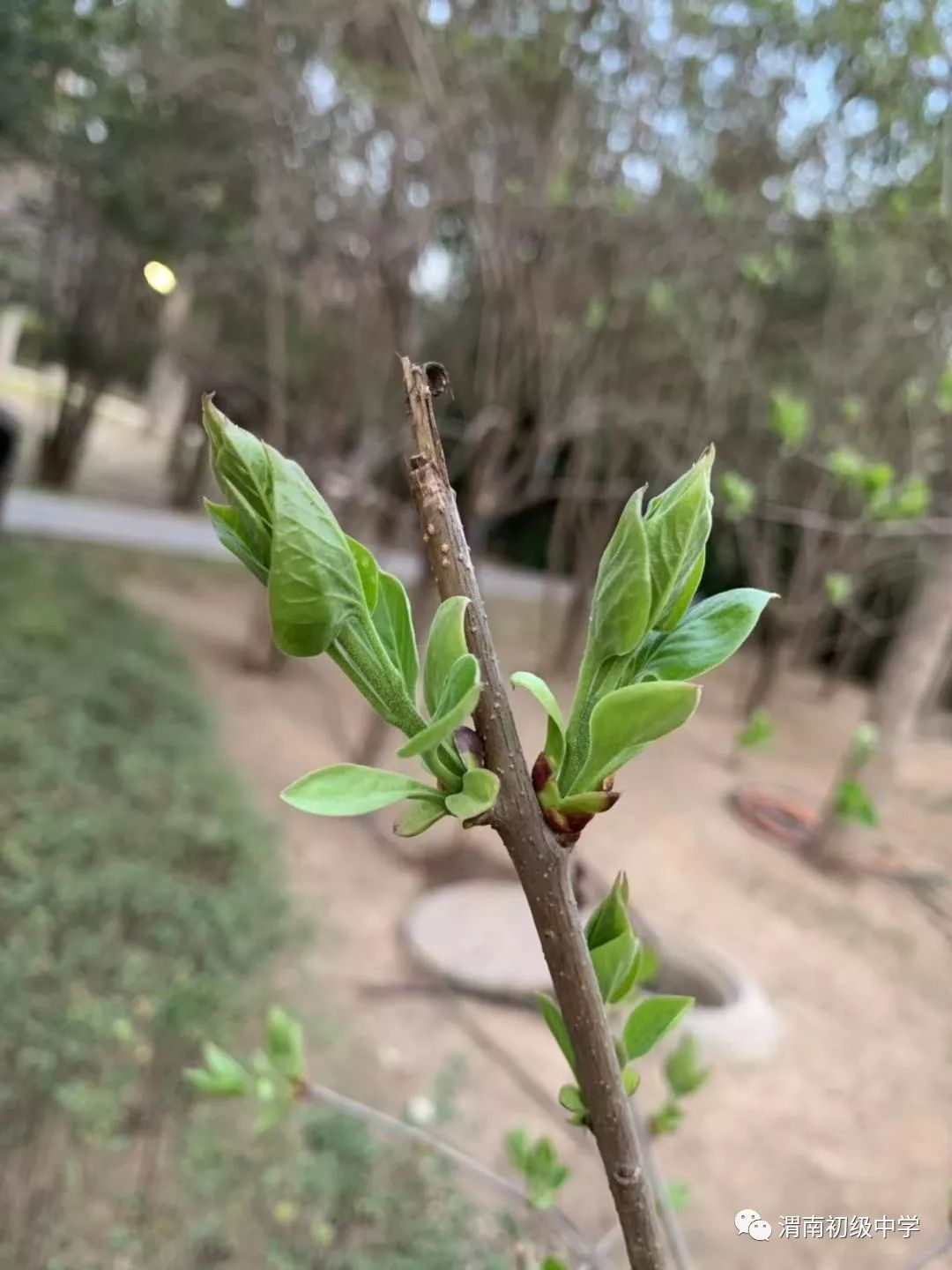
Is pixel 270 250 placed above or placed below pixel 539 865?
above

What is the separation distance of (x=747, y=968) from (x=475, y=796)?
2695mm

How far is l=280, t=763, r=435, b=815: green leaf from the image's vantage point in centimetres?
22

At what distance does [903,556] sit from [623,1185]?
5.24 meters

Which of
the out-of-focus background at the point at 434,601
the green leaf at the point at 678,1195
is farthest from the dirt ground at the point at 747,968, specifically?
the green leaf at the point at 678,1195

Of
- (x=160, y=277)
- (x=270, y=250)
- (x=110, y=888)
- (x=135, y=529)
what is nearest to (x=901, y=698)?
(x=110, y=888)

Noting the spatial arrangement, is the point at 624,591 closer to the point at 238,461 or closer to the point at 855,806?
the point at 238,461

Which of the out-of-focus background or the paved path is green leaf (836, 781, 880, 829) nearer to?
the out-of-focus background

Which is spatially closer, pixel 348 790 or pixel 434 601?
pixel 348 790

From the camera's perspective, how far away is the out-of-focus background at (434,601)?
4.88 ft

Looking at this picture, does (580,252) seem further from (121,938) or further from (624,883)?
(624,883)

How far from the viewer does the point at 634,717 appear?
22cm

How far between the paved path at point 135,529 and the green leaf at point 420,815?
16.1 feet

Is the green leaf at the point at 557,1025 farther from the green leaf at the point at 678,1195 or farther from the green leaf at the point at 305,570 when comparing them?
the green leaf at the point at 678,1195

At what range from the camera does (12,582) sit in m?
3.72
